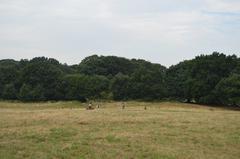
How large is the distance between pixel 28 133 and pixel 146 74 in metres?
54.6

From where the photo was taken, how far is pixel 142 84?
77.1 m

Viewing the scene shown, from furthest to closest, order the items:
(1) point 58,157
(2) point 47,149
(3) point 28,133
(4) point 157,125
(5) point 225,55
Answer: (5) point 225,55 → (4) point 157,125 → (3) point 28,133 → (2) point 47,149 → (1) point 58,157

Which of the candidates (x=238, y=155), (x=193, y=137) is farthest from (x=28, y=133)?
(x=238, y=155)

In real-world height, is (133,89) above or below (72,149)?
above

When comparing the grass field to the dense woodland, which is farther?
the dense woodland

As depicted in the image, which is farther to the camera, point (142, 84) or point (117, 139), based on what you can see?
point (142, 84)

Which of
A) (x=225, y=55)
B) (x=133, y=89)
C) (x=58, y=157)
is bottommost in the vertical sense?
(x=58, y=157)

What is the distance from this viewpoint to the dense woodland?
72.2 metres

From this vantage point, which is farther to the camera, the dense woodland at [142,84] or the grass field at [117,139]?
the dense woodland at [142,84]

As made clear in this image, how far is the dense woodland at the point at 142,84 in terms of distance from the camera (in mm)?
72188

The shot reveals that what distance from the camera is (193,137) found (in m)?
25.1

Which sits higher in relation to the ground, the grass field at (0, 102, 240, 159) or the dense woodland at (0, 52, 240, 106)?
the dense woodland at (0, 52, 240, 106)

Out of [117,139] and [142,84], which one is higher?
[142,84]

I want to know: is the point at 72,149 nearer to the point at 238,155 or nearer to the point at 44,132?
the point at 44,132
